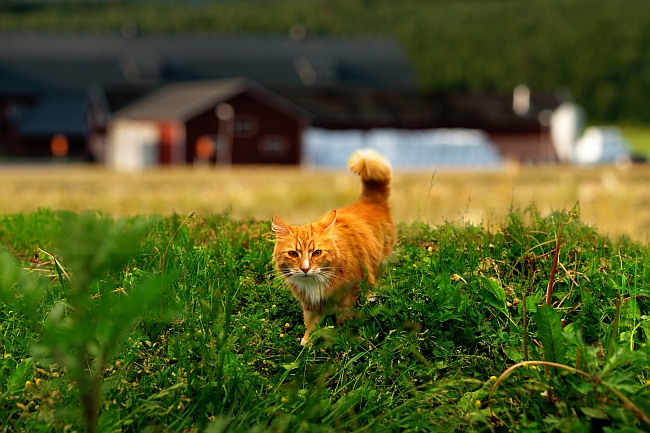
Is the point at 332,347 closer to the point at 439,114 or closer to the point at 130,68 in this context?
the point at 439,114

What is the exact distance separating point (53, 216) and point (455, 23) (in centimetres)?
13064

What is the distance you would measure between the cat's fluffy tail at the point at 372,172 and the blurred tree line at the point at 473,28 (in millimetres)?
100072

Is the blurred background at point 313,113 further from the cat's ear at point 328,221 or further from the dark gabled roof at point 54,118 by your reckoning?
the cat's ear at point 328,221

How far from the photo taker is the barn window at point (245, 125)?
170 ft

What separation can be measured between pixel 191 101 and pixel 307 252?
50.8 metres

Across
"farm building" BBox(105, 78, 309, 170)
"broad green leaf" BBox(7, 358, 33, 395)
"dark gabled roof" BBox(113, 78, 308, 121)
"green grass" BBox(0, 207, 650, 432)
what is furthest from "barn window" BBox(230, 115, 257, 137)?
"broad green leaf" BBox(7, 358, 33, 395)

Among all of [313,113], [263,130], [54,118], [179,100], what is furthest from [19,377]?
[54,118]

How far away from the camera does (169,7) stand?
477 ft

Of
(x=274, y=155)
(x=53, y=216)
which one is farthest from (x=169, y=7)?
Result: (x=53, y=216)

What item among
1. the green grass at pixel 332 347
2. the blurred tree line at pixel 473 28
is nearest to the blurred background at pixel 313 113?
the blurred tree line at pixel 473 28

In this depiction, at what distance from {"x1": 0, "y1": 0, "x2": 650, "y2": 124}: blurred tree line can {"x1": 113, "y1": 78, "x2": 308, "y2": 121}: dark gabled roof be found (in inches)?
1917

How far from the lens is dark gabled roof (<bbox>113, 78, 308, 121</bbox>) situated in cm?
5109

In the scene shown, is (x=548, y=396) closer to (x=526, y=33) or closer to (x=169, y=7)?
(x=526, y=33)

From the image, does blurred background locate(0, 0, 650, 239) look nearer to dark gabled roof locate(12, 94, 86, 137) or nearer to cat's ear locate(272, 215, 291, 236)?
dark gabled roof locate(12, 94, 86, 137)
